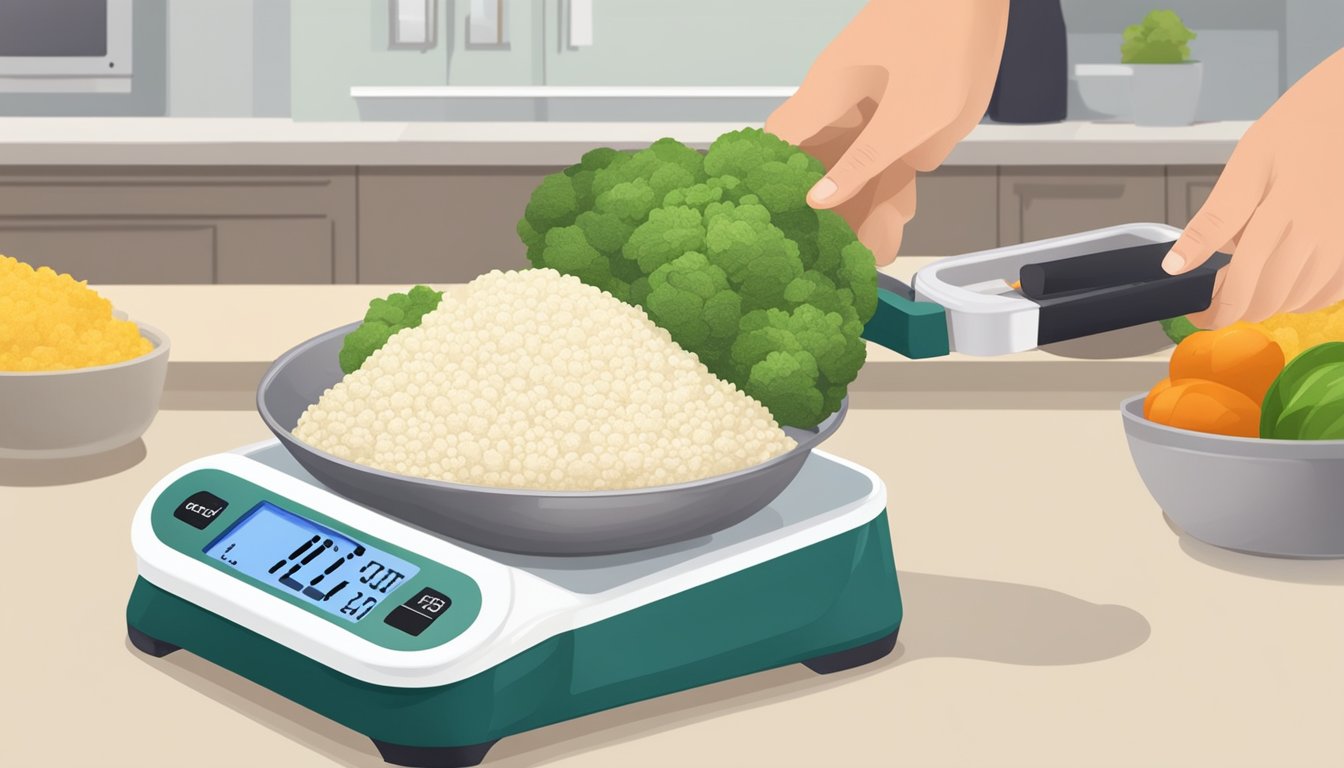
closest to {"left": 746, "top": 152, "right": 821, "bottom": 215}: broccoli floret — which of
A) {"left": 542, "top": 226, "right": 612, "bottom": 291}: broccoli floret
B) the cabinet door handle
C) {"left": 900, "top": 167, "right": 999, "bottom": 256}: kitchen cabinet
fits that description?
{"left": 542, "top": 226, "right": 612, "bottom": 291}: broccoli floret

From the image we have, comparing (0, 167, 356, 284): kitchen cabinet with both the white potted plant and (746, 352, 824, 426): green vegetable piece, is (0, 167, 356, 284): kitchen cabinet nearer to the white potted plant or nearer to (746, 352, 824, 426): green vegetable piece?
the white potted plant

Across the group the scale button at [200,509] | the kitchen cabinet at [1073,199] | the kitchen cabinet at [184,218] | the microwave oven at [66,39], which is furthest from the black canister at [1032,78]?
the scale button at [200,509]

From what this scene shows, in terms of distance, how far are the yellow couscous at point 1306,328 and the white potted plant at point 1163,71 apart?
7.96ft

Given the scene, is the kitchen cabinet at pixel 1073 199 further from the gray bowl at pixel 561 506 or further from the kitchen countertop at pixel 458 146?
the gray bowl at pixel 561 506

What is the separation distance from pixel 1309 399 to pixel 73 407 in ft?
2.87

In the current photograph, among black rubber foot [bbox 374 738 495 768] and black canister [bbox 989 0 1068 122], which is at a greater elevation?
black canister [bbox 989 0 1068 122]

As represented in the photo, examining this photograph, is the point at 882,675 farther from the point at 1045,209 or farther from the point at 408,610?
the point at 1045,209

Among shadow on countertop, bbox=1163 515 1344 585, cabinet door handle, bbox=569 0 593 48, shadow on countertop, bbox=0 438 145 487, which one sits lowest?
shadow on countertop, bbox=1163 515 1344 585

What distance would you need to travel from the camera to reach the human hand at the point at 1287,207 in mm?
1289

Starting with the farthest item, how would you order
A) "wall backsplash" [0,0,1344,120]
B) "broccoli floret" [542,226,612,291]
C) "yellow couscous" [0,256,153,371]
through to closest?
"wall backsplash" [0,0,1344,120], "yellow couscous" [0,256,153,371], "broccoli floret" [542,226,612,291]

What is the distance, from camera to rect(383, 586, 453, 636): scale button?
30.0 inches

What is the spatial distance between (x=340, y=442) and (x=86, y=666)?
7.6 inches

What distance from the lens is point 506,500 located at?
78 cm

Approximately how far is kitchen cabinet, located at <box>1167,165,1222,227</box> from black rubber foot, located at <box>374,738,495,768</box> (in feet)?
9.52
